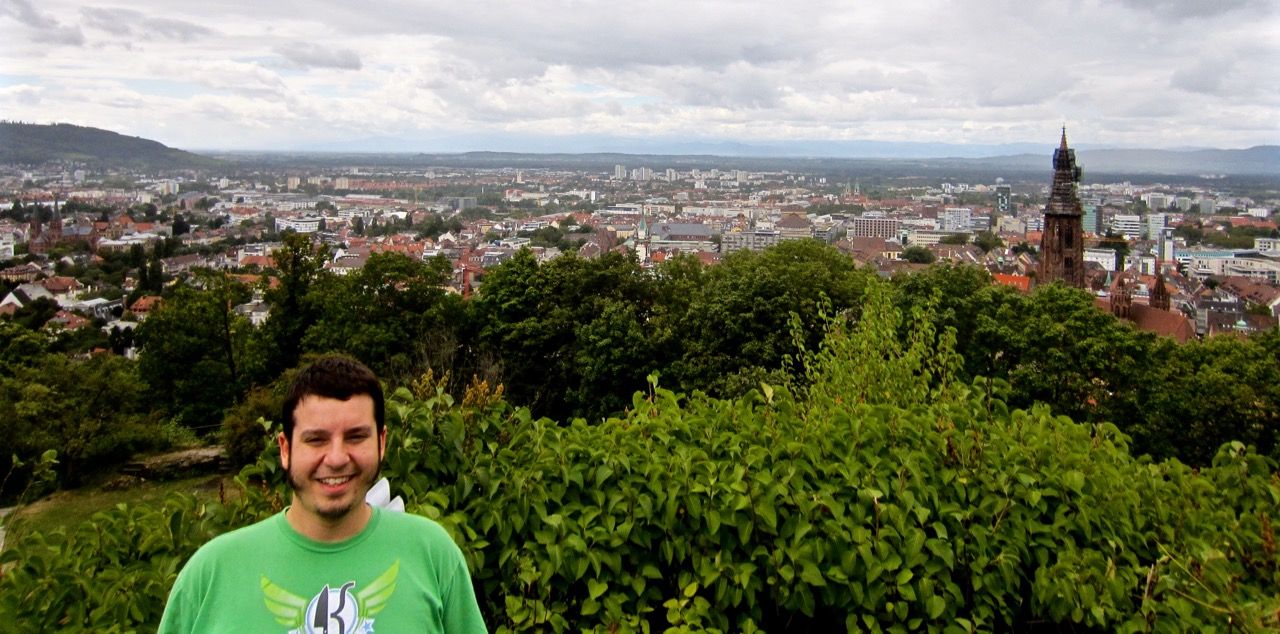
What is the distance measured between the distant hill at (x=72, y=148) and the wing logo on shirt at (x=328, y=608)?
193 m

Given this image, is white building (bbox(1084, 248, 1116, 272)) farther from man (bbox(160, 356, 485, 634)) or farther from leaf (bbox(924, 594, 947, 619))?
man (bbox(160, 356, 485, 634))

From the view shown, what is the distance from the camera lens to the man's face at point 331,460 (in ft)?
5.47

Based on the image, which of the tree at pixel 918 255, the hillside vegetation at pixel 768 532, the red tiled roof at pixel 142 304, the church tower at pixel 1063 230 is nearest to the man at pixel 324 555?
the hillside vegetation at pixel 768 532

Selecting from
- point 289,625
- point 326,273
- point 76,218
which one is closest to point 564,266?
point 326,273

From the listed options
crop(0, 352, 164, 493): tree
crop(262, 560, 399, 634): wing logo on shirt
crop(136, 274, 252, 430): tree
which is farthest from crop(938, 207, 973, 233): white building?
crop(262, 560, 399, 634): wing logo on shirt

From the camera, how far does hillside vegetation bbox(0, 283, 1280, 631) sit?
2.58 meters

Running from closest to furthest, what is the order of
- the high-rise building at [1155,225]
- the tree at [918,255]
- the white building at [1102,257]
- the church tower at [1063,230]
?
the church tower at [1063,230] → the tree at [918,255] → the white building at [1102,257] → the high-rise building at [1155,225]

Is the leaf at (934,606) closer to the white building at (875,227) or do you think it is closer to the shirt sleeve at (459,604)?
the shirt sleeve at (459,604)

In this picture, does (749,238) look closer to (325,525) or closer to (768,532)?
(768,532)

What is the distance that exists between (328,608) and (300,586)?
0.07 metres

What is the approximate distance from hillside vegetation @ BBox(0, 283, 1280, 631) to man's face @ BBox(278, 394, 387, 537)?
0.81 meters

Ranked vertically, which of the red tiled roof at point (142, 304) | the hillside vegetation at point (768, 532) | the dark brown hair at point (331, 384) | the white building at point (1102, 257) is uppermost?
the dark brown hair at point (331, 384)

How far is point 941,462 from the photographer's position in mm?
3221

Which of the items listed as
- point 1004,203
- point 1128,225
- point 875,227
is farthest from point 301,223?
point 1128,225
